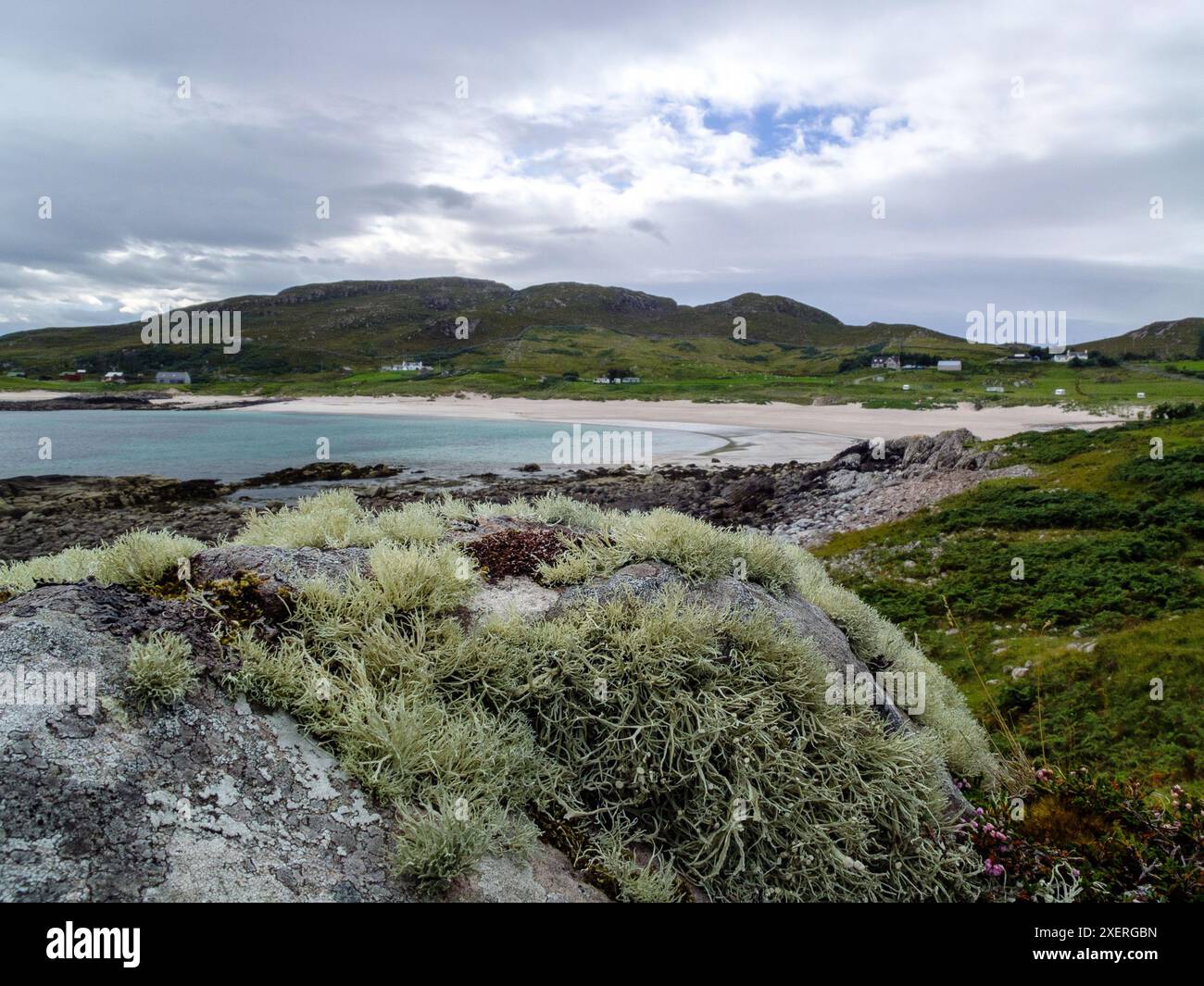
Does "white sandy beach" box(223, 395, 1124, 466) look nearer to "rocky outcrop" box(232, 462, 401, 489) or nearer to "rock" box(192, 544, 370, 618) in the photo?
"rocky outcrop" box(232, 462, 401, 489)

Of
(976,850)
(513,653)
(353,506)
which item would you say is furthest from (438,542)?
(976,850)

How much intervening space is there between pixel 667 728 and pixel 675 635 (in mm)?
559

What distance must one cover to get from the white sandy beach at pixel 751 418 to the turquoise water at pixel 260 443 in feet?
13.5

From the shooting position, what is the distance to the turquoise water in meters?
39.6

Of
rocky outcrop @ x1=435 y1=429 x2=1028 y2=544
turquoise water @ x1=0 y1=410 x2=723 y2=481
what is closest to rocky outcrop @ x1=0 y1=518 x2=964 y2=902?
rocky outcrop @ x1=435 y1=429 x2=1028 y2=544

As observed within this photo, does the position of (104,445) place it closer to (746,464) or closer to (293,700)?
(746,464)

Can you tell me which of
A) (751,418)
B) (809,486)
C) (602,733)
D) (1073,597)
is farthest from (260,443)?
(602,733)

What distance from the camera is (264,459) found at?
141 ft

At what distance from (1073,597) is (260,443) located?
5511 cm

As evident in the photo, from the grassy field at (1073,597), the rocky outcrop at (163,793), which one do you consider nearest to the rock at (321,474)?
the grassy field at (1073,597)

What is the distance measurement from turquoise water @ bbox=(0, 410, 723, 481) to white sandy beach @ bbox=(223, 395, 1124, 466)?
13.5ft

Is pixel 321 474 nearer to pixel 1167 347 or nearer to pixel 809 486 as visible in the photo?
pixel 809 486

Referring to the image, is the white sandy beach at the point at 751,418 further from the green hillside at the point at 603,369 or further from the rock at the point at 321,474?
the rock at the point at 321,474

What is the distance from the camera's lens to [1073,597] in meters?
11.1
